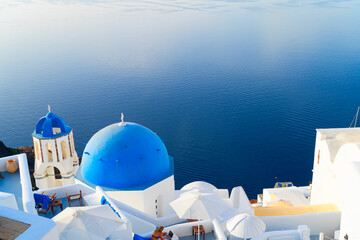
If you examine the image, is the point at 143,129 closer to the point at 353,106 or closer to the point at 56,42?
the point at 353,106

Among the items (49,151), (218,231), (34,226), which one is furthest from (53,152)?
(34,226)

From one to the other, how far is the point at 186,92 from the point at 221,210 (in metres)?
49.8

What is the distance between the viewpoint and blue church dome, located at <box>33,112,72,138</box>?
23031mm

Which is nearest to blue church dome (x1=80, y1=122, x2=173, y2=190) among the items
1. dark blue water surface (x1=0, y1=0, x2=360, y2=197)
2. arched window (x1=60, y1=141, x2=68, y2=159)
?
arched window (x1=60, y1=141, x2=68, y2=159)

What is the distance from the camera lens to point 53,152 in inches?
930

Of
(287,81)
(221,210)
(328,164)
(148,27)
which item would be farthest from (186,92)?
(148,27)

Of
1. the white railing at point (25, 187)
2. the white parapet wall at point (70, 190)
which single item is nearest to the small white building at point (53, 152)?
the white railing at point (25, 187)

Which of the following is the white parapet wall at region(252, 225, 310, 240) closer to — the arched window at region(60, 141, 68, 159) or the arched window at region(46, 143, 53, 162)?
the arched window at region(60, 141, 68, 159)

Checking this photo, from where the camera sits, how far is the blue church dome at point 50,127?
75.6ft

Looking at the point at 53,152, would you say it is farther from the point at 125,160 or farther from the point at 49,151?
the point at 125,160

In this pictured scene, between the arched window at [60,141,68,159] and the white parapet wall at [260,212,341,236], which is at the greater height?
the arched window at [60,141,68,159]

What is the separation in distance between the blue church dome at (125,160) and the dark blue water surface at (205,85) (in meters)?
22.0

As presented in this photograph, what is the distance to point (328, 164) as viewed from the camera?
2152cm

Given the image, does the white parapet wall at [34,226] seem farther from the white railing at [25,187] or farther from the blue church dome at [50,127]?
the blue church dome at [50,127]
